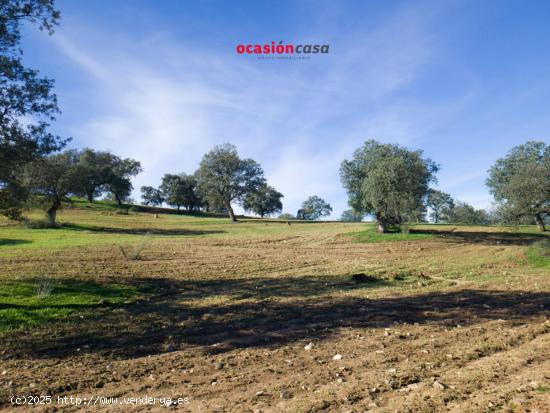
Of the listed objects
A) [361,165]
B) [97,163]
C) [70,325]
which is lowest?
[70,325]

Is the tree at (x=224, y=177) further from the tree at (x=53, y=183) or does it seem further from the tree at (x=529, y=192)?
the tree at (x=529, y=192)

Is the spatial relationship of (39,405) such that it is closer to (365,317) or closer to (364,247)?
(365,317)

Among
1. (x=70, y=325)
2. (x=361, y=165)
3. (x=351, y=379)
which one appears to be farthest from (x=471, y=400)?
(x=361, y=165)

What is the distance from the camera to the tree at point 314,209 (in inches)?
6629

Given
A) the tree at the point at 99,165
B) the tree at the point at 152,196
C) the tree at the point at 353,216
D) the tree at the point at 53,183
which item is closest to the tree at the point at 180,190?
the tree at the point at 152,196

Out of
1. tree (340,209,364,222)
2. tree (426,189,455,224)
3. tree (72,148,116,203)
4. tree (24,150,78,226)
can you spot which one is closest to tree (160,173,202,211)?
tree (72,148,116,203)

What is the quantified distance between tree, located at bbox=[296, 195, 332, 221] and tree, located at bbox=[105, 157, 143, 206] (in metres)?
98.1

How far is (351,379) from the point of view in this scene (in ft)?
19.8

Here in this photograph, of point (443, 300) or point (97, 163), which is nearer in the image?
point (443, 300)

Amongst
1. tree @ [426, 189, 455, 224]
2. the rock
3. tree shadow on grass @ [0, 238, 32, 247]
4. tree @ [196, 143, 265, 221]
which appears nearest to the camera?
the rock

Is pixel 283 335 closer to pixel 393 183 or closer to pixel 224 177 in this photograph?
pixel 393 183

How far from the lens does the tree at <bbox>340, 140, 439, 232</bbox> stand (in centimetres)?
3406

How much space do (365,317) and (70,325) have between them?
28.3ft

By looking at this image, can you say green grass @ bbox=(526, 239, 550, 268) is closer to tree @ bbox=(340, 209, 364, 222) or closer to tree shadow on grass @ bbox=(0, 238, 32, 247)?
tree @ bbox=(340, 209, 364, 222)
